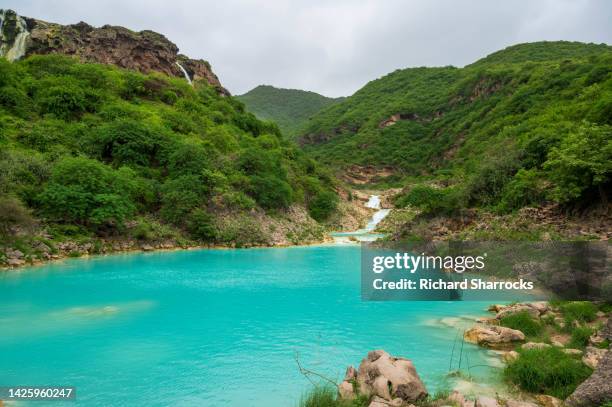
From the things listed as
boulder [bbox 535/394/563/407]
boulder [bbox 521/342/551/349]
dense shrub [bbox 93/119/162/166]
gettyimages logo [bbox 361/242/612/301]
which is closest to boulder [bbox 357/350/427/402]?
boulder [bbox 535/394/563/407]

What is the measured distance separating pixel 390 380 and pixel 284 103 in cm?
18319

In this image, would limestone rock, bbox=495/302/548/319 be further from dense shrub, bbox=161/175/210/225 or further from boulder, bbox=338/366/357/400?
dense shrub, bbox=161/175/210/225

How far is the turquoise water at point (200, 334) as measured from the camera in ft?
26.3

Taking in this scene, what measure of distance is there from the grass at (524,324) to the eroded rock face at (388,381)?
523 cm

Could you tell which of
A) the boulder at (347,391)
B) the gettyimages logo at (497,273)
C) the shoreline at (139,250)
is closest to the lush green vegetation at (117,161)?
the shoreline at (139,250)

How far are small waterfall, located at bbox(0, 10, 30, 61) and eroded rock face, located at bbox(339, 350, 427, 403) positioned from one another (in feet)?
232

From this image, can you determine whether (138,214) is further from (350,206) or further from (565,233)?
(350,206)

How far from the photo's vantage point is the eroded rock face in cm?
621

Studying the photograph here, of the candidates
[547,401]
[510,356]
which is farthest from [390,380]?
[510,356]

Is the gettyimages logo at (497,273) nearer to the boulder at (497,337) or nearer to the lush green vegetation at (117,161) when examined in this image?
the boulder at (497,337)


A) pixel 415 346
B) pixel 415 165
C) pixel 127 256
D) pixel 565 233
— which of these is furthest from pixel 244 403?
pixel 415 165

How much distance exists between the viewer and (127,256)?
27.9 meters

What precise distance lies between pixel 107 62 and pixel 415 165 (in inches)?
2472

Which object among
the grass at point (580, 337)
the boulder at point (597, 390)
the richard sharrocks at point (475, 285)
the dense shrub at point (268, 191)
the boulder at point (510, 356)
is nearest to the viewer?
the boulder at point (597, 390)
